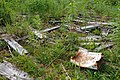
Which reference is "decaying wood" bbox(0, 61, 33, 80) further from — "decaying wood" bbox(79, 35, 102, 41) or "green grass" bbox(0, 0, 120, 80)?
"decaying wood" bbox(79, 35, 102, 41)

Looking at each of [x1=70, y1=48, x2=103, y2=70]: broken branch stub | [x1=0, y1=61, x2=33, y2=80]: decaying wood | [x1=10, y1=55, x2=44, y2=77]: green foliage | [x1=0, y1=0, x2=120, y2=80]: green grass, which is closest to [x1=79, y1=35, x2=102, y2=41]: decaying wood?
[x1=0, y1=0, x2=120, y2=80]: green grass

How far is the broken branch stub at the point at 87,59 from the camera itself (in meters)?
5.23

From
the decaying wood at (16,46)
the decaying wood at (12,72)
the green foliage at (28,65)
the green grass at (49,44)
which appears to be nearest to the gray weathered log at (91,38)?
the green grass at (49,44)

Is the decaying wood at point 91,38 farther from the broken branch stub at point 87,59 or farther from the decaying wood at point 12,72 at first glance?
the decaying wood at point 12,72

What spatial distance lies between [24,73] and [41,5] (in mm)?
3154

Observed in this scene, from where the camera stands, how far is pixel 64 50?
5.95 meters

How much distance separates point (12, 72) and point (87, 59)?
5.32ft

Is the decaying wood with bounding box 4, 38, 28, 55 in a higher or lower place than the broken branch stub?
higher

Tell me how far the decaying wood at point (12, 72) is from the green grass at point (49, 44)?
0.41 ft

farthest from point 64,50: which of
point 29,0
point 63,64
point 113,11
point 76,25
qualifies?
point 113,11

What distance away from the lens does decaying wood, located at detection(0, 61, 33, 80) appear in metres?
5.03

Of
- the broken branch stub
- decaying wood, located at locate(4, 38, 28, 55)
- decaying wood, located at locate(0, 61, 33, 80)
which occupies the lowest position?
decaying wood, located at locate(0, 61, 33, 80)

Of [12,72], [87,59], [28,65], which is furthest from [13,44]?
[87,59]

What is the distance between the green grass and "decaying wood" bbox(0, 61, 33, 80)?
126 millimetres
